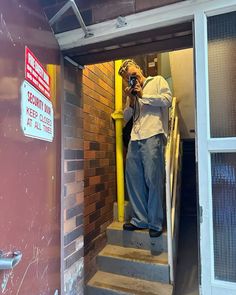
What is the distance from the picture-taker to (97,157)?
2.21 meters

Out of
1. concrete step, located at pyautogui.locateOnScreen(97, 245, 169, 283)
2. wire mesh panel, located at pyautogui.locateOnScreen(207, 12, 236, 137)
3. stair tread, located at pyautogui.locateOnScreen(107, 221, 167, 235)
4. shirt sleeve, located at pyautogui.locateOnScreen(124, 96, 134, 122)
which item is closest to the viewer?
wire mesh panel, located at pyautogui.locateOnScreen(207, 12, 236, 137)

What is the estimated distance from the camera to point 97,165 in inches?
86.8

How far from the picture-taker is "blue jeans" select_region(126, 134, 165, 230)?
2.11m

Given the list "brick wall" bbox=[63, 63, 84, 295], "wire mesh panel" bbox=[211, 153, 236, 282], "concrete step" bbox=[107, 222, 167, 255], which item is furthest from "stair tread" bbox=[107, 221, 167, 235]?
"wire mesh panel" bbox=[211, 153, 236, 282]

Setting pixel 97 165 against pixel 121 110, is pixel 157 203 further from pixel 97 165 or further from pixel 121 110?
pixel 121 110

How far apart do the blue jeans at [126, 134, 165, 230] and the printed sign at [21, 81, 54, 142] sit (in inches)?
44.7

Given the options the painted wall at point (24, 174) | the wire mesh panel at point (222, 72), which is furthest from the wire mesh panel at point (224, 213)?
the painted wall at point (24, 174)

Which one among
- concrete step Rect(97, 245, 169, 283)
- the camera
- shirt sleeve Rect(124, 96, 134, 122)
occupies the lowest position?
concrete step Rect(97, 245, 169, 283)

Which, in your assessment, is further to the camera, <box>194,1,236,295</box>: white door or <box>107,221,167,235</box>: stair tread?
<box>107,221,167,235</box>: stair tread

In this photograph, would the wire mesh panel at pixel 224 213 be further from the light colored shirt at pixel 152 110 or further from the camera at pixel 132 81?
the camera at pixel 132 81

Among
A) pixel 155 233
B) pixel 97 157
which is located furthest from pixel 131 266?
pixel 97 157

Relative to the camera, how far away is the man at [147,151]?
2115 mm

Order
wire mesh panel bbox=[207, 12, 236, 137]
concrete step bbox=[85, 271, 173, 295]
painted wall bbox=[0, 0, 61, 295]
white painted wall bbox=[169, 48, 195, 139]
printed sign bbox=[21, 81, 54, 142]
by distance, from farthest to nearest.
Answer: white painted wall bbox=[169, 48, 195, 139] → concrete step bbox=[85, 271, 173, 295] → wire mesh panel bbox=[207, 12, 236, 137] → printed sign bbox=[21, 81, 54, 142] → painted wall bbox=[0, 0, 61, 295]

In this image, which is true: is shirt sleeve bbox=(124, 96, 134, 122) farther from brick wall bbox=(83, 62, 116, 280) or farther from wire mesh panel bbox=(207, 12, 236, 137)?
wire mesh panel bbox=(207, 12, 236, 137)
